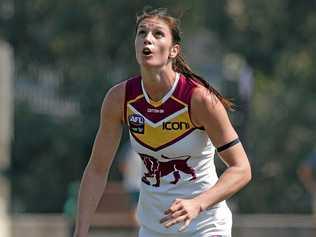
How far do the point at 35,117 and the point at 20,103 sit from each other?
71 centimetres

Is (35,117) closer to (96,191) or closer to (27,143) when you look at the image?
(27,143)

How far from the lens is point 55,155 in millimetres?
25156

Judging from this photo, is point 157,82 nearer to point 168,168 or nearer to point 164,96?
point 164,96

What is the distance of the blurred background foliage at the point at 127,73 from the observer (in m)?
24.1

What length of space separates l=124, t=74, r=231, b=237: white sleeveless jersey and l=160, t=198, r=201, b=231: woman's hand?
55 cm

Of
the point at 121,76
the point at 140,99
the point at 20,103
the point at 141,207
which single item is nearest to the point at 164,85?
the point at 140,99

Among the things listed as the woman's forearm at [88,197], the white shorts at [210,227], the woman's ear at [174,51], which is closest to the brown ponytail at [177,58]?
the woman's ear at [174,51]

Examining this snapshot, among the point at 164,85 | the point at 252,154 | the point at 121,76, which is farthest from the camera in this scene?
the point at 121,76

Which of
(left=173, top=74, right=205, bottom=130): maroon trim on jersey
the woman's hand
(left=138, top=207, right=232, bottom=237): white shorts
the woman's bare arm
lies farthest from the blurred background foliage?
the woman's hand

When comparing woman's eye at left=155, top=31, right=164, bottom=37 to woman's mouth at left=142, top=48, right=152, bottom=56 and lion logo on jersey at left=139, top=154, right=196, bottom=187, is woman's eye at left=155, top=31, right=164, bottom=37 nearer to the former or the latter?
woman's mouth at left=142, top=48, right=152, bottom=56

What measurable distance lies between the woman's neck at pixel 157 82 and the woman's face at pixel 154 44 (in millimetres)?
Result: 77

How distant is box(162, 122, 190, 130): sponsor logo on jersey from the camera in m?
6.84

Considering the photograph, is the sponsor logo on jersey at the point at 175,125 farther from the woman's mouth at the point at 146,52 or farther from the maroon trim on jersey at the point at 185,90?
the woman's mouth at the point at 146,52

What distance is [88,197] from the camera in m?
7.08
